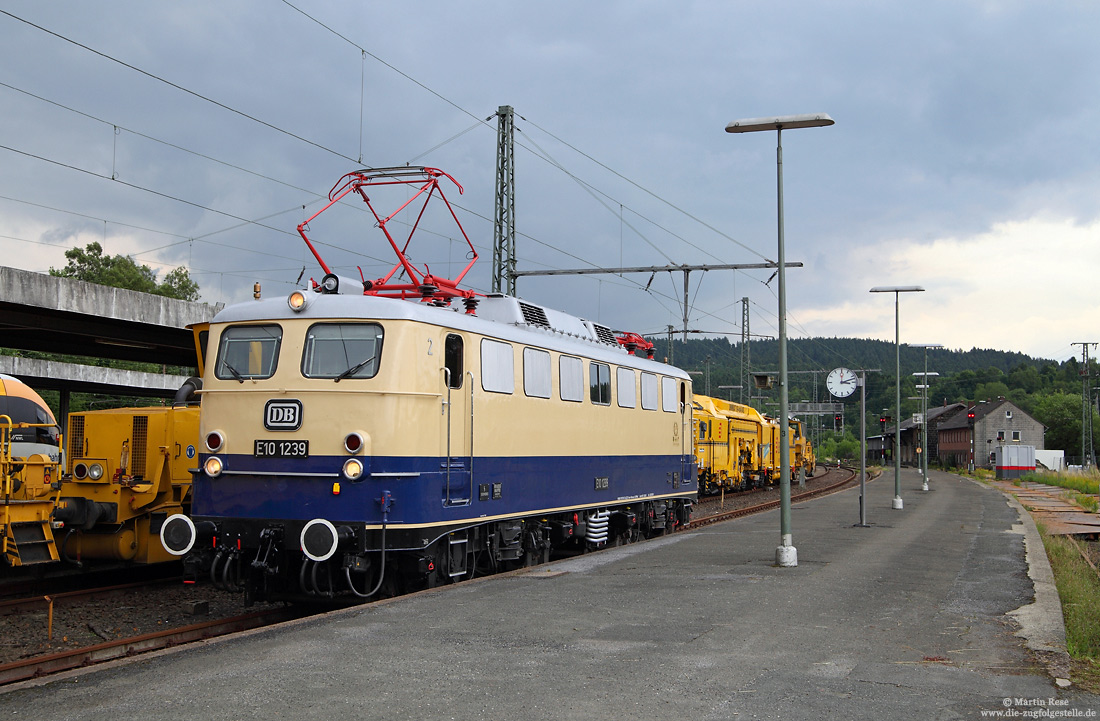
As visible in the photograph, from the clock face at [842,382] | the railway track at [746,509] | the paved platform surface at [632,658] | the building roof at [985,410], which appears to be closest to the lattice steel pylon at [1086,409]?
the building roof at [985,410]

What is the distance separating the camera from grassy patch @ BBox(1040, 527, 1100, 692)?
24.9 feet

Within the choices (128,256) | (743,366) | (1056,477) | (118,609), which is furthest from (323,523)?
(128,256)

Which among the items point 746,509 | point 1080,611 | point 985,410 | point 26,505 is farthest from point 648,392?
point 985,410

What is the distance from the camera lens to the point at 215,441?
1071 cm

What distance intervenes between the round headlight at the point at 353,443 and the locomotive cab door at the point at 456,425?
3.44ft

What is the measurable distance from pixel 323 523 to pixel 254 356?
2246 mm

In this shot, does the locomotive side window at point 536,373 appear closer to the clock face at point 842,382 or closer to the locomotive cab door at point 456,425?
the locomotive cab door at point 456,425

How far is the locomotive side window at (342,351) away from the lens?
1041 centimetres

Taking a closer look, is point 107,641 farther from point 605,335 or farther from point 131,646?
point 605,335

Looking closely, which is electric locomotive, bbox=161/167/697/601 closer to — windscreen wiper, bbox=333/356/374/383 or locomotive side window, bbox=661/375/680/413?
windscreen wiper, bbox=333/356/374/383

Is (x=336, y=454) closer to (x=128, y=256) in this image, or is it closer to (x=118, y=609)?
(x=118, y=609)

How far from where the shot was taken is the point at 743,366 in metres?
51.8

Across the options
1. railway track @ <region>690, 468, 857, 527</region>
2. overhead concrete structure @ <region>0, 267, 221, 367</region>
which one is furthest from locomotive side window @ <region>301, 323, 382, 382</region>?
railway track @ <region>690, 468, 857, 527</region>

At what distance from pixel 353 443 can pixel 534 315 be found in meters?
4.51
